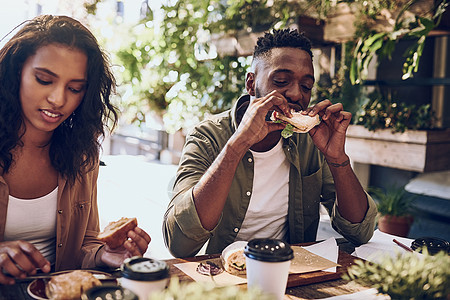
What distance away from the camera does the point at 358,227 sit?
1781mm

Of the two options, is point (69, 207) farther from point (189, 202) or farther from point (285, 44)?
point (285, 44)

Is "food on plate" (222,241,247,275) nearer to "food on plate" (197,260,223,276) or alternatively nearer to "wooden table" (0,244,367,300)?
"food on plate" (197,260,223,276)

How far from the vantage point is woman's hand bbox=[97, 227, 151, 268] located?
54.3 inches

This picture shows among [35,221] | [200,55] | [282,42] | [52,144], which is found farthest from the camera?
[200,55]

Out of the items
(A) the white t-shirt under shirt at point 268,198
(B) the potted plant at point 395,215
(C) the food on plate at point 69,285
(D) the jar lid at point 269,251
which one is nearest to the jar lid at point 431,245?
(D) the jar lid at point 269,251

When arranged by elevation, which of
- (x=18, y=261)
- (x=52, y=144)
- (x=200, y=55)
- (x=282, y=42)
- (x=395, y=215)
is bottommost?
(x=395, y=215)

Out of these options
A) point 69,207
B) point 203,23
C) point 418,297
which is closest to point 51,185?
point 69,207

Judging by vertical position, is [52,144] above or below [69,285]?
above

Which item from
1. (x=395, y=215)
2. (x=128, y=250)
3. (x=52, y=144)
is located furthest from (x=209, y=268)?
(x=395, y=215)

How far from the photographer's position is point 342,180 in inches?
72.7

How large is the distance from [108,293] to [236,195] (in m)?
1.04

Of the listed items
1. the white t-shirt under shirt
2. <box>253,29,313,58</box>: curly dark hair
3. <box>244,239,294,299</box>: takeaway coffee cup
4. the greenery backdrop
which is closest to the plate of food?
<box>244,239,294,299</box>: takeaway coffee cup

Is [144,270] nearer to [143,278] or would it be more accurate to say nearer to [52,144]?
[143,278]

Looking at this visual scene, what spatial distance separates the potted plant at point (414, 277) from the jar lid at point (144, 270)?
0.48 m
